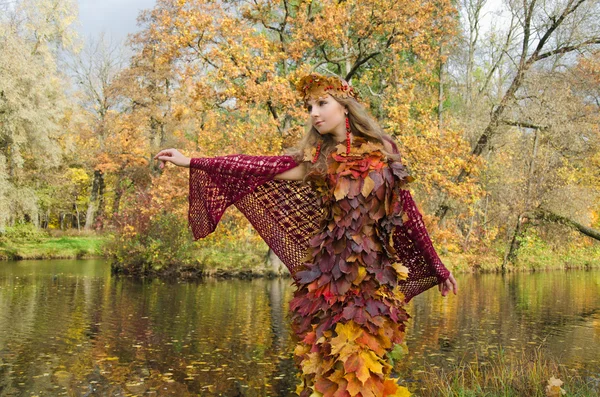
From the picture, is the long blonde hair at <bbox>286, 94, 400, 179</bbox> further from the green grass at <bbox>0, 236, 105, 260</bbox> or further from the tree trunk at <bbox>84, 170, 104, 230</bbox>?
the tree trunk at <bbox>84, 170, 104, 230</bbox>

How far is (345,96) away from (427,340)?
6.98 meters

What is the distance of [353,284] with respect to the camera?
3178 mm

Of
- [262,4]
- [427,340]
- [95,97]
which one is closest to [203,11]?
[262,4]

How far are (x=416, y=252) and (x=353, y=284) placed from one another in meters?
1.03

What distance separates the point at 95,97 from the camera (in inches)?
1362

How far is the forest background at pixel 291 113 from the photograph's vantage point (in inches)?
507

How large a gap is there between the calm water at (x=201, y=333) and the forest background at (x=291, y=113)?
5.76 feet

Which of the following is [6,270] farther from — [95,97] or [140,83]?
[95,97]

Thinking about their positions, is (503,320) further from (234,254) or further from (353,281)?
(234,254)

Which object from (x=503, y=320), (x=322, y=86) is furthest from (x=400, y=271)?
(x=503, y=320)

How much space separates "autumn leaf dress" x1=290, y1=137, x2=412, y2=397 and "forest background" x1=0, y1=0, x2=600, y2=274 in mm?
5743

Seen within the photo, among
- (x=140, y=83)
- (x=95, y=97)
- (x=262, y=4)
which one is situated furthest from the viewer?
(x=95, y=97)

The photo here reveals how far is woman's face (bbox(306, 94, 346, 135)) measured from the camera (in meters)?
3.45

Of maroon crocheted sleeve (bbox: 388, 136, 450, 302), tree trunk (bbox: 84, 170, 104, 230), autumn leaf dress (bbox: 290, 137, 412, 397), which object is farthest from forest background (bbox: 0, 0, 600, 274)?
autumn leaf dress (bbox: 290, 137, 412, 397)
